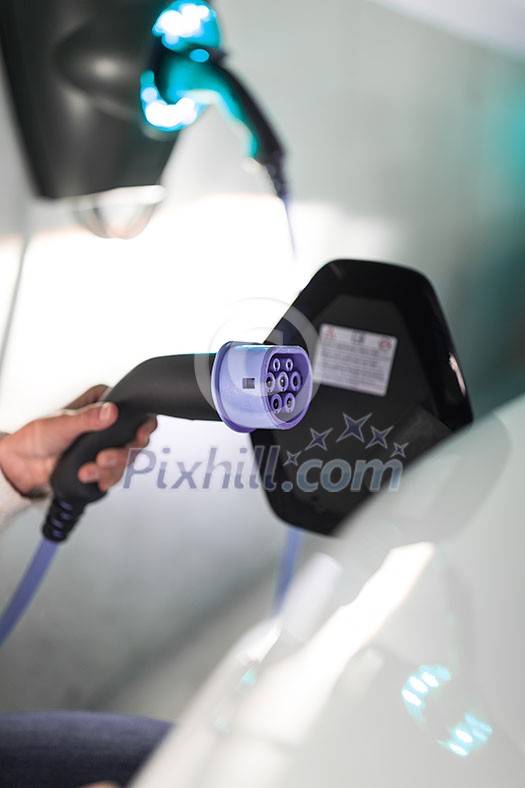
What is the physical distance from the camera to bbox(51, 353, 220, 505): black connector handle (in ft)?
1.11

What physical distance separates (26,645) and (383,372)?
0.42 meters

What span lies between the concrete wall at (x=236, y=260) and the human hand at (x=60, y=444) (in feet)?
0.05

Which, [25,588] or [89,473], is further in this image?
[25,588]

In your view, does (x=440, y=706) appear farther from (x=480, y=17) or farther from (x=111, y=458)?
(x=480, y=17)

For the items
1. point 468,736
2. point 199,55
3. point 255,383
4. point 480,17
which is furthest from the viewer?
point 480,17

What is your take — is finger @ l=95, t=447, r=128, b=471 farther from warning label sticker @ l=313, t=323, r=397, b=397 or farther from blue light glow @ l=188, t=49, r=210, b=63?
blue light glow @ l=188, t=49, r=210, b=63

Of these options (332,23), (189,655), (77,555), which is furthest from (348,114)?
(189,655)

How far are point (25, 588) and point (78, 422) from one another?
0.71 feet

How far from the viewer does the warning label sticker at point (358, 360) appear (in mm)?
456

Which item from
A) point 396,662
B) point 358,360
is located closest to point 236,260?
point 358,360

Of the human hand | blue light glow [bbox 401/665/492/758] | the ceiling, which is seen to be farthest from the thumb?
the ceiling

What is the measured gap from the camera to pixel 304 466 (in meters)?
0.49

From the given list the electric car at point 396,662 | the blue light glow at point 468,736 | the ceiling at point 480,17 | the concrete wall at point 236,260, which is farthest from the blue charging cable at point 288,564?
the ceiling at point 480,17

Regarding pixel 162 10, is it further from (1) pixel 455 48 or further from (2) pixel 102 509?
(1) pixel 455 48
